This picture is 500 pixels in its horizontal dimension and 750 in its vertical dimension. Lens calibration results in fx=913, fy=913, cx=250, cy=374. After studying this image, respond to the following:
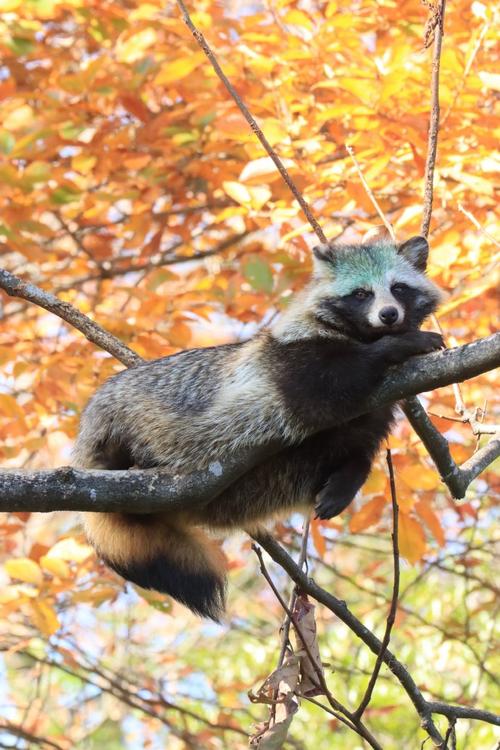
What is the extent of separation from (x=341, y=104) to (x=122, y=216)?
4.07 m

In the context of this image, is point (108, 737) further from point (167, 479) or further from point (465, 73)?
point (465, 73)

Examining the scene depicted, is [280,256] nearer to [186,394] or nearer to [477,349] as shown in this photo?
[186,394]

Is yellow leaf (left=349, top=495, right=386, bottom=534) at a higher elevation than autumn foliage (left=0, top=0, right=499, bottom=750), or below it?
below

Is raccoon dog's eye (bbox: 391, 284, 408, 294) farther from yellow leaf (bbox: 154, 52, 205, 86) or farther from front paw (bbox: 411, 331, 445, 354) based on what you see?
yellow leaf (bbox: 154, 52, 205, 86)

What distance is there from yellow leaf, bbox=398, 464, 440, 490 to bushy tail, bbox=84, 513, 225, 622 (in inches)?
47.3

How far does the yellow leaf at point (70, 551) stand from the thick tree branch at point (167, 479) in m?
2.12

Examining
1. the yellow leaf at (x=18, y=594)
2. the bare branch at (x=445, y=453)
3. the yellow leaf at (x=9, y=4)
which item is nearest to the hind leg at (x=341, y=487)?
the bare branch at (x=445, y=453)

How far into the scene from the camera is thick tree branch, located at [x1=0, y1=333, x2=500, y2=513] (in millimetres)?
2986

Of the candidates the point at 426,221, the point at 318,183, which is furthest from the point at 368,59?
the point at 426,221

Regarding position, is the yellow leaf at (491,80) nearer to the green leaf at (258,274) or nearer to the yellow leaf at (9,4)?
the green leaf at (258,274)

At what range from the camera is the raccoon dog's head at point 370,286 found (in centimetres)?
429

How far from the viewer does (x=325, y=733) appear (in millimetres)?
9461

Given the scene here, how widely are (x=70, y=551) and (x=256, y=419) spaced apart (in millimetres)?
1948

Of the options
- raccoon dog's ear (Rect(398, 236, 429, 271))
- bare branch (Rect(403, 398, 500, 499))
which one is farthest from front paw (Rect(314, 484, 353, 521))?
raccoon dog's ear (Rect(398, 236, 429, 271))
